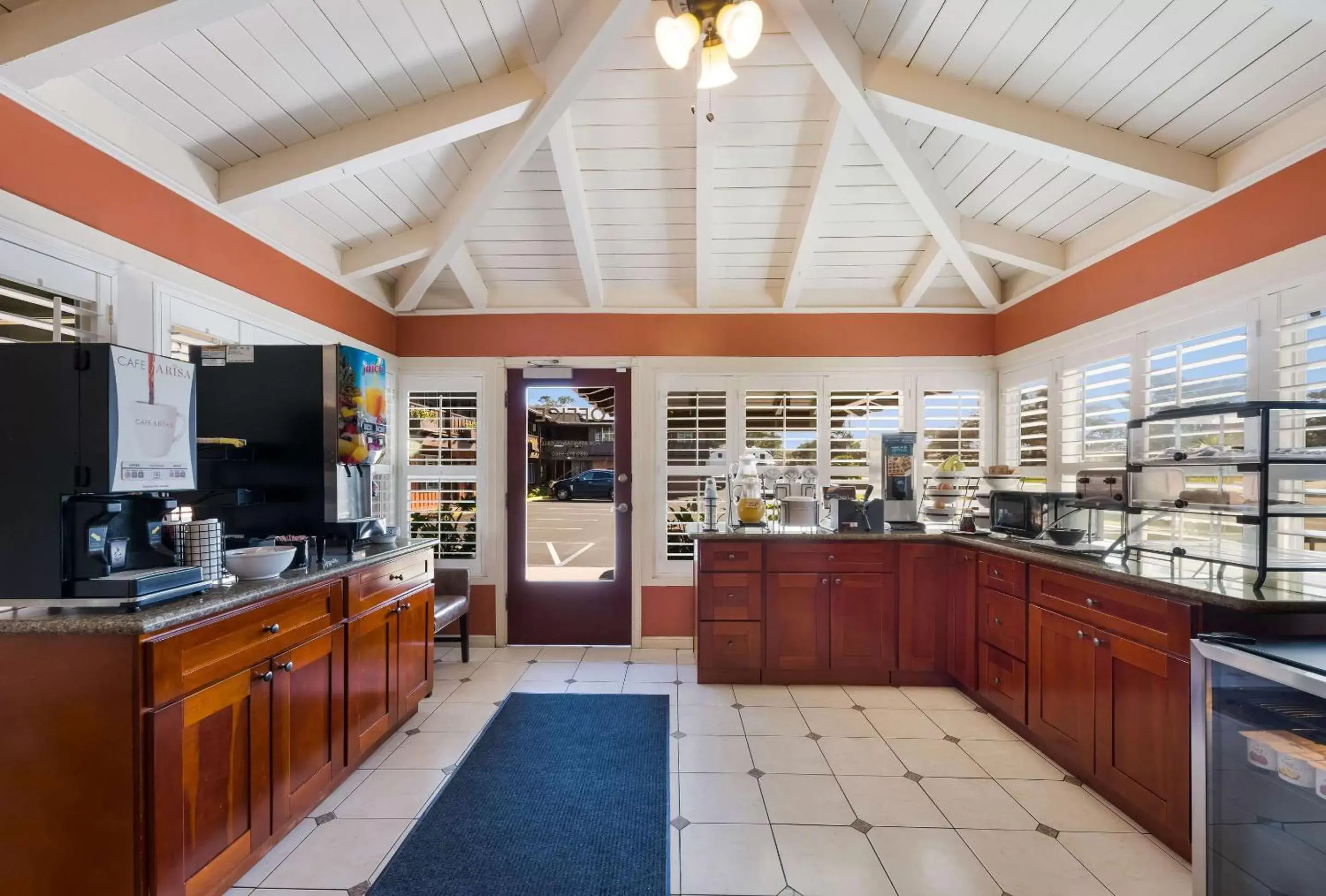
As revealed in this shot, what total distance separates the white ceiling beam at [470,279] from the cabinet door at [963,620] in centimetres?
371

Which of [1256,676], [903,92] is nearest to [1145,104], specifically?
[903,92]

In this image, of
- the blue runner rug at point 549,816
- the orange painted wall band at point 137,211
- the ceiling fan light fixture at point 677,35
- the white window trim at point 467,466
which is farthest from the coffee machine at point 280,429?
the white window trim at point 467,466

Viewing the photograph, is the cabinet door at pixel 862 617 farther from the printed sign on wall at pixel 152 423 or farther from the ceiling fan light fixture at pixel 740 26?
the printed sign on wall at pixel 152 423

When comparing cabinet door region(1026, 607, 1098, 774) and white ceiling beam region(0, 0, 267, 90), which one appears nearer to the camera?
white ceiling beam region(0, 0, 267, 90)

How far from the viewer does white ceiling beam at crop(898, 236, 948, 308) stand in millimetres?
3637

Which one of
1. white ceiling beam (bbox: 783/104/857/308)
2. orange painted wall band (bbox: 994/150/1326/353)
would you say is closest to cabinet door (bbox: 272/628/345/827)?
white ceiling beam (bbox: 783/104/857/308)

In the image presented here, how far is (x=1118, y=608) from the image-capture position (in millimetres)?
2219

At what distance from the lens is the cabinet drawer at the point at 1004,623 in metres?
2.82

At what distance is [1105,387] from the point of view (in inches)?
123

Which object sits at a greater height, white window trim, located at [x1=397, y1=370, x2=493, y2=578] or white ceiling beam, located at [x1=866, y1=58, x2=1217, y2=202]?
white ceiling beam, located at [x1=866, y1=58, x2=1217, y2=202]

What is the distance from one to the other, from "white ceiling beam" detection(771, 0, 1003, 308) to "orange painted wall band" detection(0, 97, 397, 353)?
2.61 m

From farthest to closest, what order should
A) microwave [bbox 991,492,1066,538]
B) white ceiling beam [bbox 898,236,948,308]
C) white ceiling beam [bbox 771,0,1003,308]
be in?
1. white ceiling beam [bbox 898,236,948,308]
2. microwave [bbox 991,492,1066,538]
3. white ceiling beam [bbox 771,0,1003,308]

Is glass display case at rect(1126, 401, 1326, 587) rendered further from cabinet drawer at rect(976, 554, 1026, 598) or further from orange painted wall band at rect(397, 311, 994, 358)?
orange painted wall band at rect(397, 311, 994, 358)

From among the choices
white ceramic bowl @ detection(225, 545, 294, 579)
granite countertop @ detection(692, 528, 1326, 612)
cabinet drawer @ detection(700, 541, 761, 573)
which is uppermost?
white ceramic bowl @ detection(225, 545, 294, 579)
